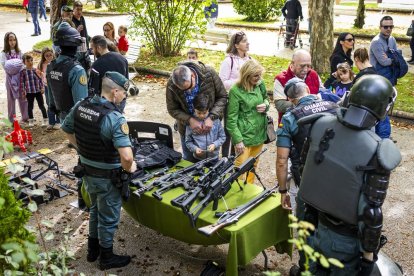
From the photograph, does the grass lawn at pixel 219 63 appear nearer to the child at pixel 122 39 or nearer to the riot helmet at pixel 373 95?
the child at pixel 122 39

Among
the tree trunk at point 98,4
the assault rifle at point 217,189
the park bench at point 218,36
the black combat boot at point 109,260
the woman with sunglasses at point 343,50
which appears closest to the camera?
the assault rifle at point 217,189

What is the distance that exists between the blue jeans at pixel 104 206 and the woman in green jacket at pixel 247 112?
1.64 metres

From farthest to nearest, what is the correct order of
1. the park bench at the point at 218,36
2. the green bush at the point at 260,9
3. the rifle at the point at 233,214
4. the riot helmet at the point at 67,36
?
the green bush at the point at 260,9 → the park bench at the point at 218,36 → the riot helmet at the point at 67,36 → the rifle at the point at 233,214

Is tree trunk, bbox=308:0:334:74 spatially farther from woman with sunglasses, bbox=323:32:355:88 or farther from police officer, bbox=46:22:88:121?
police officer, bbox=46:22:88:121

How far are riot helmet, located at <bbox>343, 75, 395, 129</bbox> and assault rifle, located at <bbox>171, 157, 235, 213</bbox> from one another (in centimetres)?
165

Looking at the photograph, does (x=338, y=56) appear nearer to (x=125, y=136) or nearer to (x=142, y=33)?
(x=125, y=136)

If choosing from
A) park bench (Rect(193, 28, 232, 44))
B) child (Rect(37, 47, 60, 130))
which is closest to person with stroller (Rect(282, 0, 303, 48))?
park bench (Rect(193, 28, 232, 44))

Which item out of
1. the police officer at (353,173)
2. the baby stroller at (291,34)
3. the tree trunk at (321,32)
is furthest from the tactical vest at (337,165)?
the baby stroller at (291,34)

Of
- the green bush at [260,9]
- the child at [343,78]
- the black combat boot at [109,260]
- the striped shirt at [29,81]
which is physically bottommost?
the black combat boot at [109,260]

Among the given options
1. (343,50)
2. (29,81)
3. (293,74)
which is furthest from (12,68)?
(343,50)

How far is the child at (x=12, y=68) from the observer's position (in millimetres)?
9102

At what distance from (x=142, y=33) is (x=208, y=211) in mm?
9885

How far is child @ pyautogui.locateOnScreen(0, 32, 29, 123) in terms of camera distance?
9.10 m

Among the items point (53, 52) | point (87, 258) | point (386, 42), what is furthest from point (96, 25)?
point (87, 258)
